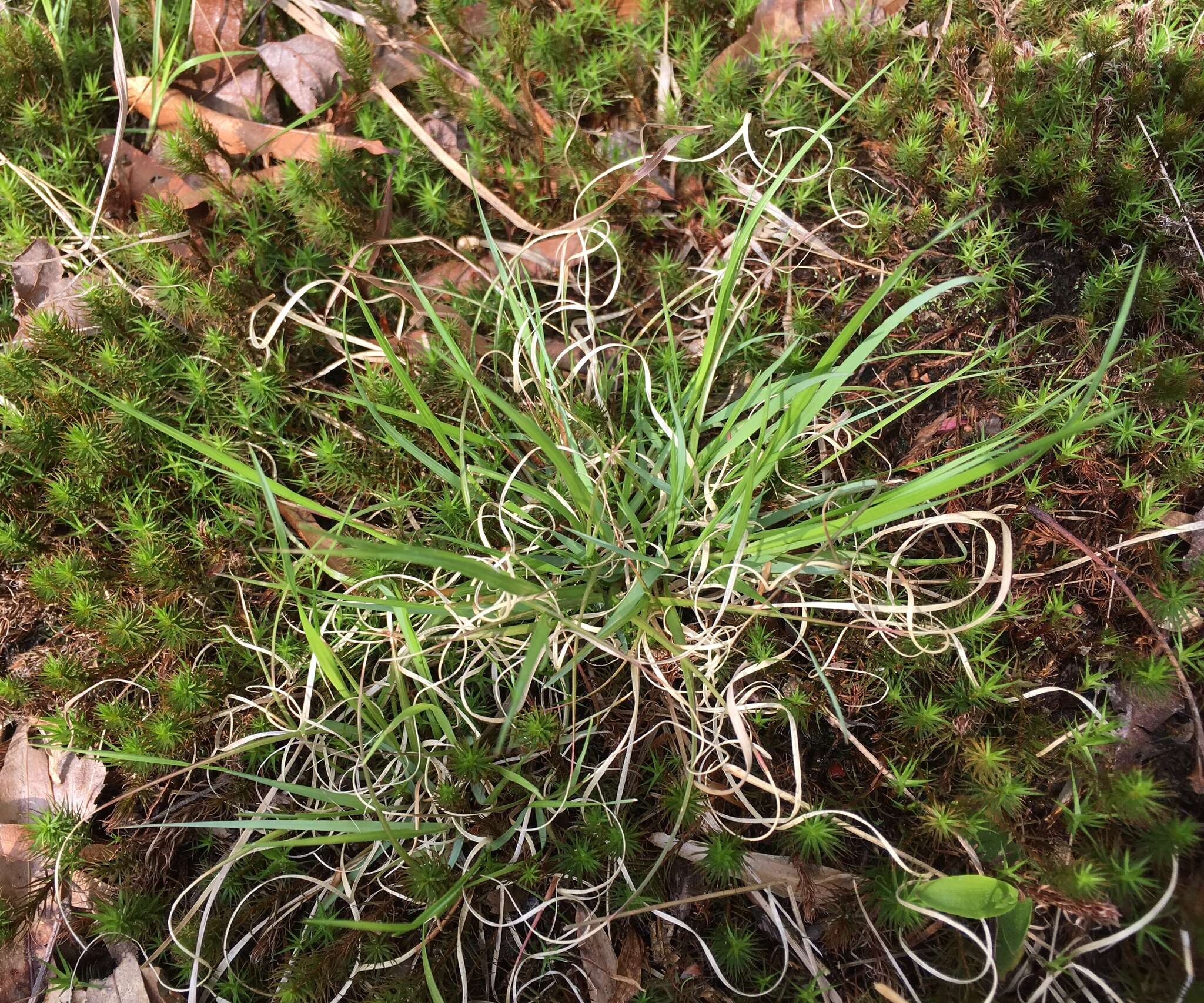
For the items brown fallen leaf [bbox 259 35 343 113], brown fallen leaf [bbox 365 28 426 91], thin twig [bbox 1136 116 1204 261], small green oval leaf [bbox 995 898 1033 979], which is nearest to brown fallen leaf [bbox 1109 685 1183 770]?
small green oval leaf [bbox 995 898 1033 979]

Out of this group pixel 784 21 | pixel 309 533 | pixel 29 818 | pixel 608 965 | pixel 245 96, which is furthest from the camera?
pixel 245 96

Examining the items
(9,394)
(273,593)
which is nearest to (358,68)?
(9,394)

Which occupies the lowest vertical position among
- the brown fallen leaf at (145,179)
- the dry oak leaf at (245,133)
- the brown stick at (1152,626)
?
the brown stick at (1152,626)

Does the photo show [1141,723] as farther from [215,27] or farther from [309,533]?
[215,27]

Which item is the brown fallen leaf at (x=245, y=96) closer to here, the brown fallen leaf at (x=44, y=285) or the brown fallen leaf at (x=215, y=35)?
the brown fallen leaf at (x=215, y=35)

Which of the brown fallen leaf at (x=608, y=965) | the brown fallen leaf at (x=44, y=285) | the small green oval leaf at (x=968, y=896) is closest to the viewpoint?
the small green oval leaf at (x=968, y=896)

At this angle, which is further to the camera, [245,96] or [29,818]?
[245,96]

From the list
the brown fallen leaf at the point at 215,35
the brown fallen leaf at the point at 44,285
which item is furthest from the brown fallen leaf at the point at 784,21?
the brown fallen leaf at the point at 44,285

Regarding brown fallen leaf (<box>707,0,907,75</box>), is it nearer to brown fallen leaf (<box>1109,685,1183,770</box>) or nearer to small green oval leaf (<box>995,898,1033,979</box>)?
brown fallen leaf (<box>1109,685,1183,770</box>)

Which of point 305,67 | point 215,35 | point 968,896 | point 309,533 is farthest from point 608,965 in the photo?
point 215,35
